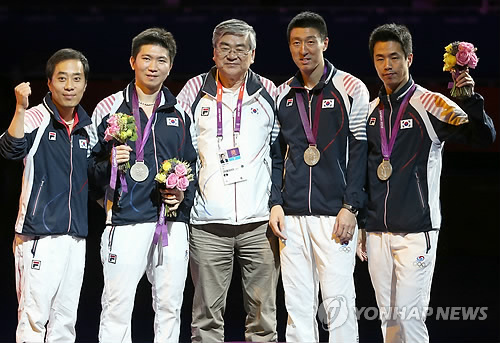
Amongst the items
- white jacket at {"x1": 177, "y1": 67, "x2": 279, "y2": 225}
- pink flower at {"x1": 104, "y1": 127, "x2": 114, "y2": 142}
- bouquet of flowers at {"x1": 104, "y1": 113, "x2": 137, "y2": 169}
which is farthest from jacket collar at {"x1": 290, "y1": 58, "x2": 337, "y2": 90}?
pink flower at {"x1": 104, "y1": 127, "x2": 114, "y2": 142}

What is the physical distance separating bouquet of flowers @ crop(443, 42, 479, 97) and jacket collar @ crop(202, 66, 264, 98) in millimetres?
1149

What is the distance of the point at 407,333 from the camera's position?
4.48 metres

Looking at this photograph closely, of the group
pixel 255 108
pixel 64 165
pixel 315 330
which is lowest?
pixel 315 330

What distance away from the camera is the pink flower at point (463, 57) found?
13.9 feet

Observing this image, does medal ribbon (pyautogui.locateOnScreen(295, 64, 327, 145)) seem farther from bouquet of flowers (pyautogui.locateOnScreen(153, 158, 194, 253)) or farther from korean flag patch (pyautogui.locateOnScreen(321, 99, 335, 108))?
bouquet of flowers (pyautogui.locateOnScreen(153, 158, 194, 253))

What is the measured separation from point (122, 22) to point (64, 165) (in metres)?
3.66

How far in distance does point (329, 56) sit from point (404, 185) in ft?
10.5

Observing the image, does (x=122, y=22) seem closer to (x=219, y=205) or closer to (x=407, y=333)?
(x=219, y=205)

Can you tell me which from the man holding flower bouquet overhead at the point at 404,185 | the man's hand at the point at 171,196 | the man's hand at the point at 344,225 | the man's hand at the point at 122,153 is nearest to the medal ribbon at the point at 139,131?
the man's hand at the point at 122,153

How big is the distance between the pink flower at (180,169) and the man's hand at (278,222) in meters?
0.61

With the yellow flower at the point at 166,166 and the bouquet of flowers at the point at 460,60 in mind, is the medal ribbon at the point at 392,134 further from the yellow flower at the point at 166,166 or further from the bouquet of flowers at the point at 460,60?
the yellow flower at the point at 166,166

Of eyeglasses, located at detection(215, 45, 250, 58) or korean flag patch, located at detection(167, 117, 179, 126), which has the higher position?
eyeglasses, located at detection(215, 45, 250, 58)

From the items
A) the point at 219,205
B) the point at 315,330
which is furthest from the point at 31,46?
the point at 315,330

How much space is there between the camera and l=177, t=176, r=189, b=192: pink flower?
14.1ft
